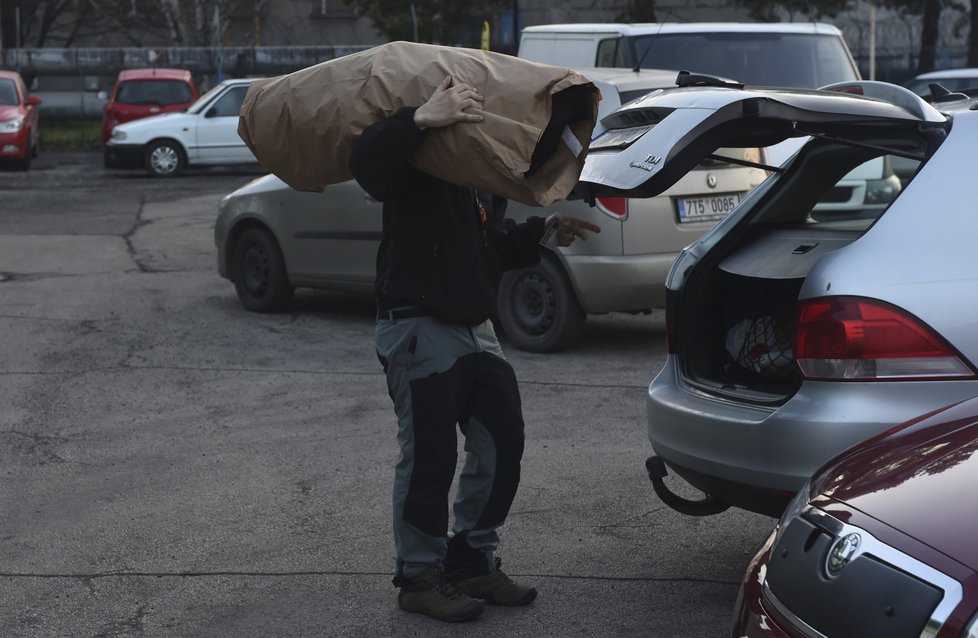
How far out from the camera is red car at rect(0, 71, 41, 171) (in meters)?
Answer: 24.6

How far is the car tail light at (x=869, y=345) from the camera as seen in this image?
3.78m

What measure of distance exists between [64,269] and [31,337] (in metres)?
3.49

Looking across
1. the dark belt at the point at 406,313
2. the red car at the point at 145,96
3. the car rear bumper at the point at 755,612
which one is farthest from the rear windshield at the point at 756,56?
the red car at the point at 145,96

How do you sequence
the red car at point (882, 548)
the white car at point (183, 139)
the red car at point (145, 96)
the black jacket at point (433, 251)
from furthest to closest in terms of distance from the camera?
1. the red car at point (145, 96)
2. the white car at point (183, 139)
3. the black jacket at point (433, 251)
4. the red car at point (882, 548)

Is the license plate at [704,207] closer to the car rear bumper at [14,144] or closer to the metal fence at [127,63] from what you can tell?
the car rear bumper at [14,144]

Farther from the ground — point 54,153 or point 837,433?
point 837,433

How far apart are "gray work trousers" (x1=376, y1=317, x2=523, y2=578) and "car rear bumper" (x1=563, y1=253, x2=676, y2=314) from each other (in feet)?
13.0

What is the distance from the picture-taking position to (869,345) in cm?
384

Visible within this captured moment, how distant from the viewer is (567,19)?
32.7m

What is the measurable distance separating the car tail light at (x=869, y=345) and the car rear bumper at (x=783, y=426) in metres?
0.03

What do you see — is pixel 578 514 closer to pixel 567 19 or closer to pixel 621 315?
pixel 621 315

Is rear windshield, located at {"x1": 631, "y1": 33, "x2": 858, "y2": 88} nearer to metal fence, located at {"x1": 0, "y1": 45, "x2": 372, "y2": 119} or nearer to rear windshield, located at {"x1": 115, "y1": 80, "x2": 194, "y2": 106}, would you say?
rear windshield, located at {"x1": 115, "y1": 80, "x2": 194, "y2": 106}

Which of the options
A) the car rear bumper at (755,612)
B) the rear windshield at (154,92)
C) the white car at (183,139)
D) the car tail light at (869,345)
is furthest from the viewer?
the rear windshield at (154,92)

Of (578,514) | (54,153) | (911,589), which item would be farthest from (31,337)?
(54,153)
